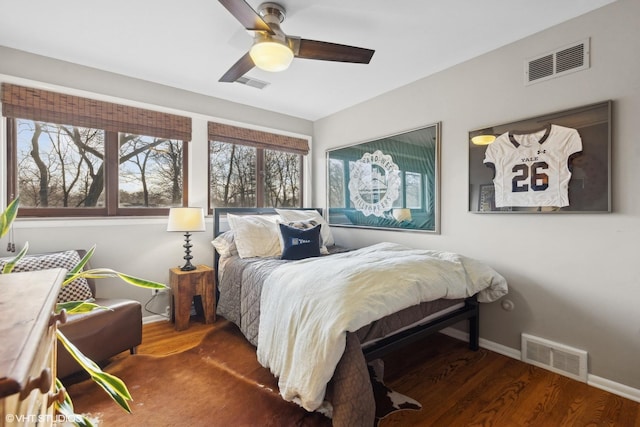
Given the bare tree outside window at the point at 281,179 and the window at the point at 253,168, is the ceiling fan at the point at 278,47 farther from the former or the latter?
the bare tree outside window at the point at 281,179

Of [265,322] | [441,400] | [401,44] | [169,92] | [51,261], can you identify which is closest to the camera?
[441,400]

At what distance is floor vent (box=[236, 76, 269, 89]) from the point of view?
3.02 metres

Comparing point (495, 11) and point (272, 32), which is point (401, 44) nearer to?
point (495, 11)

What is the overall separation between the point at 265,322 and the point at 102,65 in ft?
8.92

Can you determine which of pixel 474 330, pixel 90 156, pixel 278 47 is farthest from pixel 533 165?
pixel 90 156

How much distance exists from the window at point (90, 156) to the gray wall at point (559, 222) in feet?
8.79

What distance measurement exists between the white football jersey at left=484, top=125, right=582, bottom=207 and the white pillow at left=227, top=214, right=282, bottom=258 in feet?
6.68

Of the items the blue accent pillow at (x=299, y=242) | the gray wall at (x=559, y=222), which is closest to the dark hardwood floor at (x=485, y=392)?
the gray wall at (x=559, y=222)

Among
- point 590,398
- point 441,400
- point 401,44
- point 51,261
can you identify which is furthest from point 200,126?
point 590,398

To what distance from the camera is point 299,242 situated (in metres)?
2.88

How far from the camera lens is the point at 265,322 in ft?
6.33

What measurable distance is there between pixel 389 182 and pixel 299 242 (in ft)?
3.98

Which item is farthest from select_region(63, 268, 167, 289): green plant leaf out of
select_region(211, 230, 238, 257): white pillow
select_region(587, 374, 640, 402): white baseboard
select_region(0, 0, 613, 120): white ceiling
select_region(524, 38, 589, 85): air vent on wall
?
select_region(524, 38, 589, 85): air vent on wall

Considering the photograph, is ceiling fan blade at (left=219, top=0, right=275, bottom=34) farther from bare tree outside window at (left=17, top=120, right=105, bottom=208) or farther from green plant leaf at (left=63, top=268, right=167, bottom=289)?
bare tree outside window at (left=17, top=120, right=105, bottom=208)
